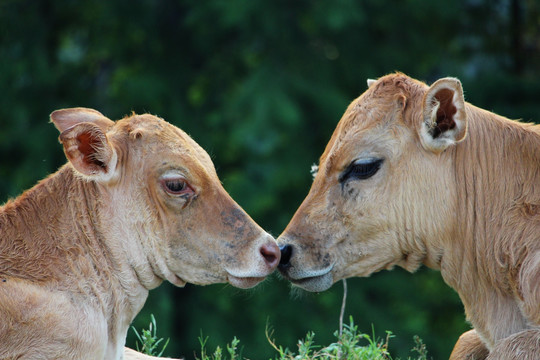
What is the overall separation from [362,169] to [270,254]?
34.0 inches

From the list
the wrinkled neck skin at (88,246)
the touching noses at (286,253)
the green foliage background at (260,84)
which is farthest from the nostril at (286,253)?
the green foliage background at (260,84)

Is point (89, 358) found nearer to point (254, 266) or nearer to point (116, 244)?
point (116, 244)

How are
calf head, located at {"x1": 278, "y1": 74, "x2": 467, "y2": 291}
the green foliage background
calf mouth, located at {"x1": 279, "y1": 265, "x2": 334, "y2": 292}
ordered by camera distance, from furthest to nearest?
the green foliage background → calf mouth, located at {"x1": 279, "y1": 265, "x2": 334, "y2": 292} → calf head, located at {"x1": 278, "y1": 74, "x2": 467, "y2": 291}

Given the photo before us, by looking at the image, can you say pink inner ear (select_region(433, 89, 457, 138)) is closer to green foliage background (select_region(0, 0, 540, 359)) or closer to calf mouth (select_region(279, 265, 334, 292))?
calf mouth (select_region(279, 265, 334, 292))

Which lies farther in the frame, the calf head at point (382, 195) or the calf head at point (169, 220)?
the calf head at point (382, 195)

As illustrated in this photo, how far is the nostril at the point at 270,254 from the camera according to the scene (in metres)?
5.31

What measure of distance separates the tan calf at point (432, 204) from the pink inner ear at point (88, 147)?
4.38 ft

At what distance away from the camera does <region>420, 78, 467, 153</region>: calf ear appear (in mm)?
5348

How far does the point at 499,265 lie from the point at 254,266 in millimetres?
1550

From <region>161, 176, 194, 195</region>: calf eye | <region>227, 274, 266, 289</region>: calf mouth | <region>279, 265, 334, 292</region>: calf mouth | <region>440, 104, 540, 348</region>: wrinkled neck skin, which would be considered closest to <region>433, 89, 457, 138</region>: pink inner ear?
<region>440, 104, 540, 348</region>: wrinkled neck skin

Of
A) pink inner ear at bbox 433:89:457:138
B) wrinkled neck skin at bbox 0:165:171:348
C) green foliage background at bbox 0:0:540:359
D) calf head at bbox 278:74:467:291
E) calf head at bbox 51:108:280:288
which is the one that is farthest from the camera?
green foliage background at bbox 0:0:540:359

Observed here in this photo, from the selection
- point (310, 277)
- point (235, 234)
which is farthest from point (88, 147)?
point (310, 277)

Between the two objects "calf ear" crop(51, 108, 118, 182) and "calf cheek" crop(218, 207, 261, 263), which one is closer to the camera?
"calf ear" crop(51, 108, 118, 182)

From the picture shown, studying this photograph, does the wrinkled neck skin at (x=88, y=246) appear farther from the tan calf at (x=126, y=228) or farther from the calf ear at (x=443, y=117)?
the calf ear at (x=443, y=117)
